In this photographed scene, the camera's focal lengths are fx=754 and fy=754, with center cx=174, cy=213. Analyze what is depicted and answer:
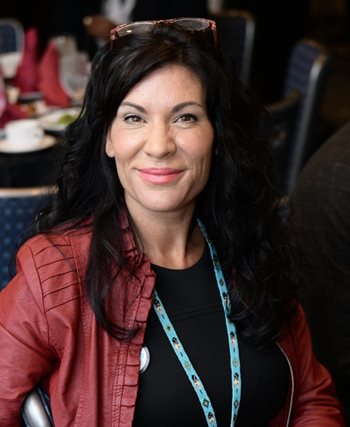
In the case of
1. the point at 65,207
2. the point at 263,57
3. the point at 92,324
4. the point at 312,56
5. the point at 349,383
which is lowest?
the point at 263,57

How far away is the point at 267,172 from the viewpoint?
1571mm

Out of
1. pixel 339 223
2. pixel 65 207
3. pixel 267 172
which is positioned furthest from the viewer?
pixel 339 223

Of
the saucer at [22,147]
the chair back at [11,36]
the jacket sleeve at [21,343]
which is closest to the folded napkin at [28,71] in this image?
the saucer at [22,147]

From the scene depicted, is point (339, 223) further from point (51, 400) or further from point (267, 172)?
point (51, 400)

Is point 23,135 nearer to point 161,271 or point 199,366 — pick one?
point 161,271

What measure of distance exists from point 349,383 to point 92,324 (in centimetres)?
87

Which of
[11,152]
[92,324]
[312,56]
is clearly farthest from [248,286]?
[312,56]

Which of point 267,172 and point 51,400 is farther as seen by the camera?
point 267,172

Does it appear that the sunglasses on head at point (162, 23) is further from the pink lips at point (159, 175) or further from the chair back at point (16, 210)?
the chair back at point (16, 210)

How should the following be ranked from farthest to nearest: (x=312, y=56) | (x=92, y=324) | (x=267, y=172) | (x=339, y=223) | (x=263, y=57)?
(x=263, y=57), (x=312, y=56), (x=339, y=223), (x=267, y=172), (x=92, y=324)

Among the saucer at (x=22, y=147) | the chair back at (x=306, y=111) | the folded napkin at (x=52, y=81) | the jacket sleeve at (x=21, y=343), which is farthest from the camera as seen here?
the chair back at (x=306, y=111)

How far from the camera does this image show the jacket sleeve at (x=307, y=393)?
1.56m

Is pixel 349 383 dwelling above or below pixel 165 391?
below

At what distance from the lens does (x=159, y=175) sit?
1.34m
